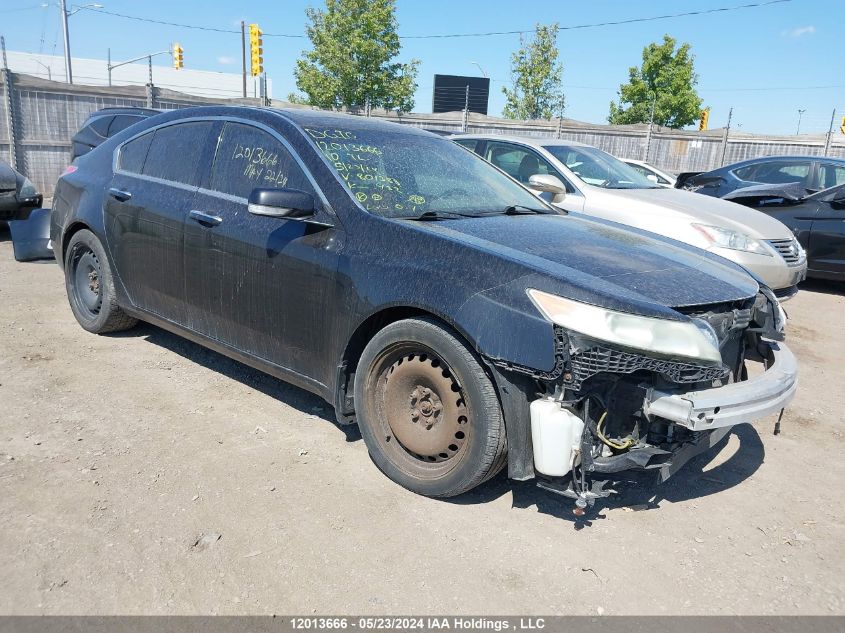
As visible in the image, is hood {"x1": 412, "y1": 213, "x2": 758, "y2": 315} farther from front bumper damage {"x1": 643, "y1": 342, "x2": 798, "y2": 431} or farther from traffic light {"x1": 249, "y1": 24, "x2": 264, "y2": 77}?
traffic light {"x1": 249, "y1": 24, "x2": 264, "y2": 77}

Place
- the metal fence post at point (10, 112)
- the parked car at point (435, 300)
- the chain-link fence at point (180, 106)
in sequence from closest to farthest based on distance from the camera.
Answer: the parked car at point (435, 300) < the metal fence post at point (10, 112) < the chain-link fence at point (180, 106)

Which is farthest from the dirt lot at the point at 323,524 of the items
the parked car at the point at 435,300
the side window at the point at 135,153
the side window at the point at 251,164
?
the side window at the point at 135,153

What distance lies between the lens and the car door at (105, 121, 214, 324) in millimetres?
4172

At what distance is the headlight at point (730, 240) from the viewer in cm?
645

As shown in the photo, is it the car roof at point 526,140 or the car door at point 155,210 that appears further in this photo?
the car roof at point 526,140

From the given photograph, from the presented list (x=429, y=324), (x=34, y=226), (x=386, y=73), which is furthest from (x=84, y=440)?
(x=386, y=73)

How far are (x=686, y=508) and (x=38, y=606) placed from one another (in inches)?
107

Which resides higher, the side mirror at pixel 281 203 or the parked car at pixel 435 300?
the side mirror at pixel 281 203

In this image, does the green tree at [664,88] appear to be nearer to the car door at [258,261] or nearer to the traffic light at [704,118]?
the traffic light at [704,118]

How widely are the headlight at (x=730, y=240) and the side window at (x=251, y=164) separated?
435cm

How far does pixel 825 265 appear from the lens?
331 inches

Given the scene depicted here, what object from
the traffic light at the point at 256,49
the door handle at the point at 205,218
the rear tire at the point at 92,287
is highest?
the traffic light at the point at 256,49

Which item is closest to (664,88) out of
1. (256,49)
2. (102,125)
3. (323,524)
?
(256,49)

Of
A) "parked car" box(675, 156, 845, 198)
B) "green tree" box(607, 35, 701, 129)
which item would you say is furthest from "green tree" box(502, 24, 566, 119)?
"parked car" box(675, 156, 845, 198)
